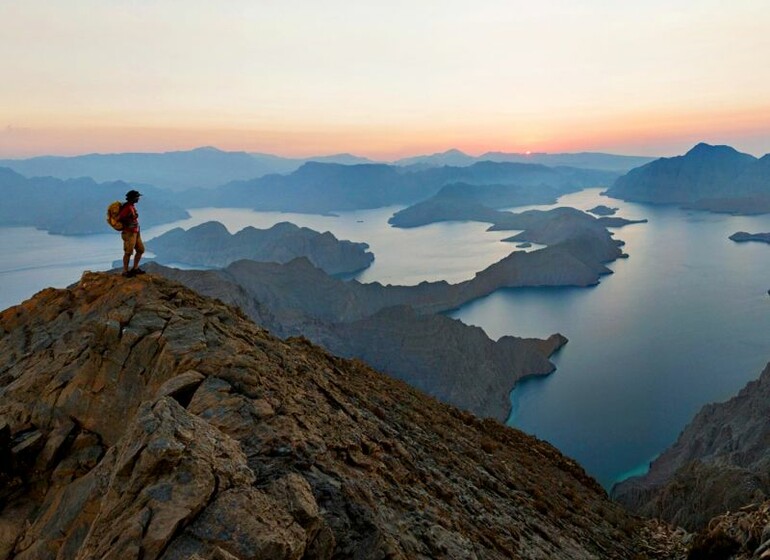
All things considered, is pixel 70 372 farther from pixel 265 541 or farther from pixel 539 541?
pixel 539 541

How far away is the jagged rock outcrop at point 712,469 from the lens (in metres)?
21.8

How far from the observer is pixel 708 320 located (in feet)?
291

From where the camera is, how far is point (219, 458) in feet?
20.2

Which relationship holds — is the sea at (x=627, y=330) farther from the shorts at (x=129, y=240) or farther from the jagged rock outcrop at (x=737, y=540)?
the shorts at (x=129, y=240)

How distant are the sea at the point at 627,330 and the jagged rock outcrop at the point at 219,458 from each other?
39644 mm

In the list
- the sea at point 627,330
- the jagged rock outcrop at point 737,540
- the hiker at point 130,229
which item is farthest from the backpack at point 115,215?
the sea at point 627,330

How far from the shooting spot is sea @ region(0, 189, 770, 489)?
5444 cm

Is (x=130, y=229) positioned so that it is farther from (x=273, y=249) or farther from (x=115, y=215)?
(x=273, y=249)

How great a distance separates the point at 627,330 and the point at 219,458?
304 ft

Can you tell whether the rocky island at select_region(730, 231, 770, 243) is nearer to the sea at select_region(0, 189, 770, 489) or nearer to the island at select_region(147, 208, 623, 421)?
the sea at select_region(0, 189, 770, 489)

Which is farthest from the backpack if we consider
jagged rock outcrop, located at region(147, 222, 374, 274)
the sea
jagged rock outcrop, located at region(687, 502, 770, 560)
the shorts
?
jagged rock outcrop, located at region(147, 222, 374, 274)

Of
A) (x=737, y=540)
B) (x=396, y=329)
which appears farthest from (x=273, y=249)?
Result: (x=737, y=540)

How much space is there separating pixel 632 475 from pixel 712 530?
3890cm

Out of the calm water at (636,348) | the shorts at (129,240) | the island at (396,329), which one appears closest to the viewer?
the shorts at (129,240)
